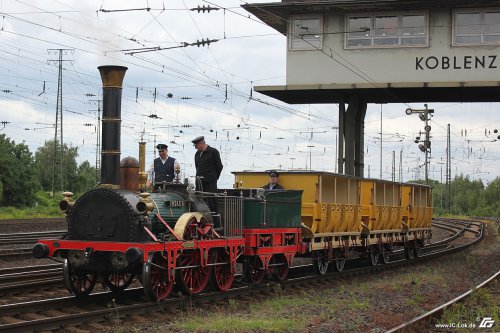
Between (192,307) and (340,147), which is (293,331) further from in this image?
(340,147)

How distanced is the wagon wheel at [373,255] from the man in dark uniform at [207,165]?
27.9 feet

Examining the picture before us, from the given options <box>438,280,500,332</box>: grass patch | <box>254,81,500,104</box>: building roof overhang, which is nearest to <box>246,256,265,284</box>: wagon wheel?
<box>438,280,500,332</box>: grass patch

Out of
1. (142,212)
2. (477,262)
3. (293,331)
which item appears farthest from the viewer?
(477,262)

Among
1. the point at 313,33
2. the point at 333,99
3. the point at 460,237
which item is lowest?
the point at 460,237

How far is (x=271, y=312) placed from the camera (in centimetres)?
1066

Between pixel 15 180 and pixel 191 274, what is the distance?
5091cm

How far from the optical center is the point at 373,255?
67.4 feet

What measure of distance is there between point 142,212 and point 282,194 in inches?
185

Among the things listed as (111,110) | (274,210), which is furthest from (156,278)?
(274,210)

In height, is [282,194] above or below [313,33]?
below

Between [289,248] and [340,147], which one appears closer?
[289,248]

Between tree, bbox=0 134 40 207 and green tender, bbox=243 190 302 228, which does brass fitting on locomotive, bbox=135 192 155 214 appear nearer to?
green tender, bbox=243 190 302 228

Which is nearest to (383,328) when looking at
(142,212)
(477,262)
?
(142,212)
